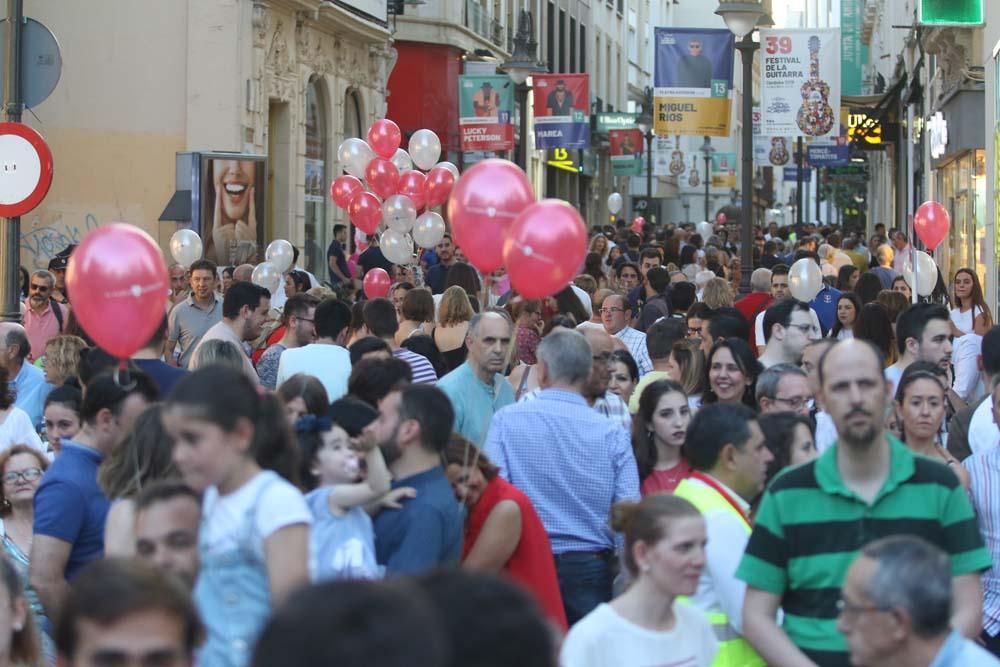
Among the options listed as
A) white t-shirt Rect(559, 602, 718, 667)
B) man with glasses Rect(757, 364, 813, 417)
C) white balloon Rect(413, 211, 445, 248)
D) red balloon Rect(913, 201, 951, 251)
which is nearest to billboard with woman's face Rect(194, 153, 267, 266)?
white balloon Rect(413, 211, 445, 248)

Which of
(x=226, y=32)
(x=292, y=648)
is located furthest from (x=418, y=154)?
(x=292, y=648)

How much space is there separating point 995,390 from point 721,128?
21.3m

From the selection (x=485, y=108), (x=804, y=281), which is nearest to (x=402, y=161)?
(x=804, y=281)

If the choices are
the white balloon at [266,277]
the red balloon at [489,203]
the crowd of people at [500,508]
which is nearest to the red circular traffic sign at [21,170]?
the crowd of people at [500,508]

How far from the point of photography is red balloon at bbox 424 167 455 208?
18156 mm

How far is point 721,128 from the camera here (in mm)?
28484

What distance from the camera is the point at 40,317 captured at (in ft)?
43.2

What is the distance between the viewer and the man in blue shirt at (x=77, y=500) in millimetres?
5816

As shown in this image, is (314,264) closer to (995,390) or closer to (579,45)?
(995,390)

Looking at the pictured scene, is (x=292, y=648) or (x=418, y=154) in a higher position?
(x=418, y=154)

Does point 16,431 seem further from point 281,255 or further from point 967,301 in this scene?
point 281,255

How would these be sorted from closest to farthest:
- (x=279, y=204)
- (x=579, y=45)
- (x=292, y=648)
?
(x=292, y=648) → (x=279, y=204) → (x=579, y=45)

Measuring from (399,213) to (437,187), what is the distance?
0.95 m

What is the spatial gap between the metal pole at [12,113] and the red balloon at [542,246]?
18.0 feet
